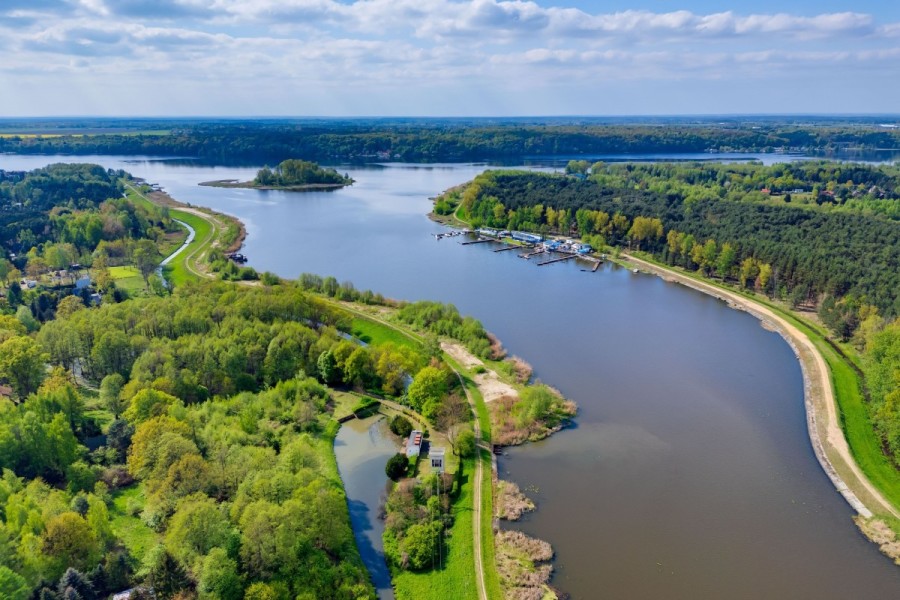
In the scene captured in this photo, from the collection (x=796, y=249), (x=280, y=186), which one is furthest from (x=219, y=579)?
(x=280, y=186)

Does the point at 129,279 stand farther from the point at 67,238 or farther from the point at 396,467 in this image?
the point at 396,467

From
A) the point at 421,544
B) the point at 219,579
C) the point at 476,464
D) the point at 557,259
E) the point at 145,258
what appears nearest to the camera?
→ the point at 219,579

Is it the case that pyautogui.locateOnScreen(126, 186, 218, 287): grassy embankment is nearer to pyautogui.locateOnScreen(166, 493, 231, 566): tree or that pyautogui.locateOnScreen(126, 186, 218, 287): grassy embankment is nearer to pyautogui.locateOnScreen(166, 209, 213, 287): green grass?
pyautogui.locateOnScreen(166, 209, 213, 287): green grass

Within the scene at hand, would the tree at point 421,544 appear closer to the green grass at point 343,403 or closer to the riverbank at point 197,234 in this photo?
the green grass at point 343,403

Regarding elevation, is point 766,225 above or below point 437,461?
above

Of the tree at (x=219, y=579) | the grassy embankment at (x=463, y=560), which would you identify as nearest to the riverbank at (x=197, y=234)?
the grassy embankment at (x=463, y=560)

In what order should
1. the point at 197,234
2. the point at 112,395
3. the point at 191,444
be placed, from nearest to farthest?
the point at 191,444 → the point at 112,395 → the point at 197,234

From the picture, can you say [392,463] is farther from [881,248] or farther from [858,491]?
[881,248]
